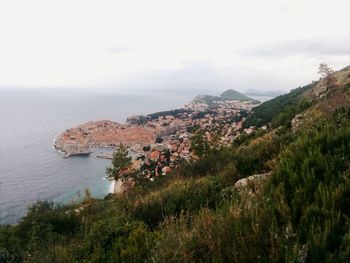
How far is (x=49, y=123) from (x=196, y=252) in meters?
146

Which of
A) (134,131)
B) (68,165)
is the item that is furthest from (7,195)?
(134,131)

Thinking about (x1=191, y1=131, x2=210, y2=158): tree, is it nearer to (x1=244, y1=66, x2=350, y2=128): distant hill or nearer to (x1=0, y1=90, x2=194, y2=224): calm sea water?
(x1=244, y1=66, x2=350, y2=128): distant hill

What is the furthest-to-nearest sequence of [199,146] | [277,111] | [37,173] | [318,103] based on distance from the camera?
1. [277,111]
2. [37,173]
3. [199,146]
4. [318,103]

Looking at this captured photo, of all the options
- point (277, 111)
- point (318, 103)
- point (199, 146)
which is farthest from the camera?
point (277, 111)

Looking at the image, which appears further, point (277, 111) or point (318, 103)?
point (277, 111)

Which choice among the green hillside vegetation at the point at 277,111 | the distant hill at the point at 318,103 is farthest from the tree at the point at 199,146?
the green hillside vegetation at the point at 277,111

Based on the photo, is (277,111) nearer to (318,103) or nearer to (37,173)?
(318,103)

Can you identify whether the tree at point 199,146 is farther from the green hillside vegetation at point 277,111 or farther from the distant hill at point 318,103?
the green hillside vegetation at point 277,111

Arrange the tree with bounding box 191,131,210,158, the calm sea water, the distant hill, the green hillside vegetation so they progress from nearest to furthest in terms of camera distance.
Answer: the distant hill → the tree with bounding box 191,131,210,158 → the green hillside vegetation → the calm sea water

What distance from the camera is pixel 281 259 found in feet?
10.2

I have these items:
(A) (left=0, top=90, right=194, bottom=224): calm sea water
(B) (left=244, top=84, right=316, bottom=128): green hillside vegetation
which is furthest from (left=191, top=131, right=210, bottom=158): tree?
(A) (left=0, top=90, right=194, bottom=224): calm sea water

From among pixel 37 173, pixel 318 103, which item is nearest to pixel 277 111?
pixel 318 103

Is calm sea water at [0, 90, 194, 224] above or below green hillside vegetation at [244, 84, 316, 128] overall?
below

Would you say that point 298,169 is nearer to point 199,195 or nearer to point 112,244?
point 199,195
